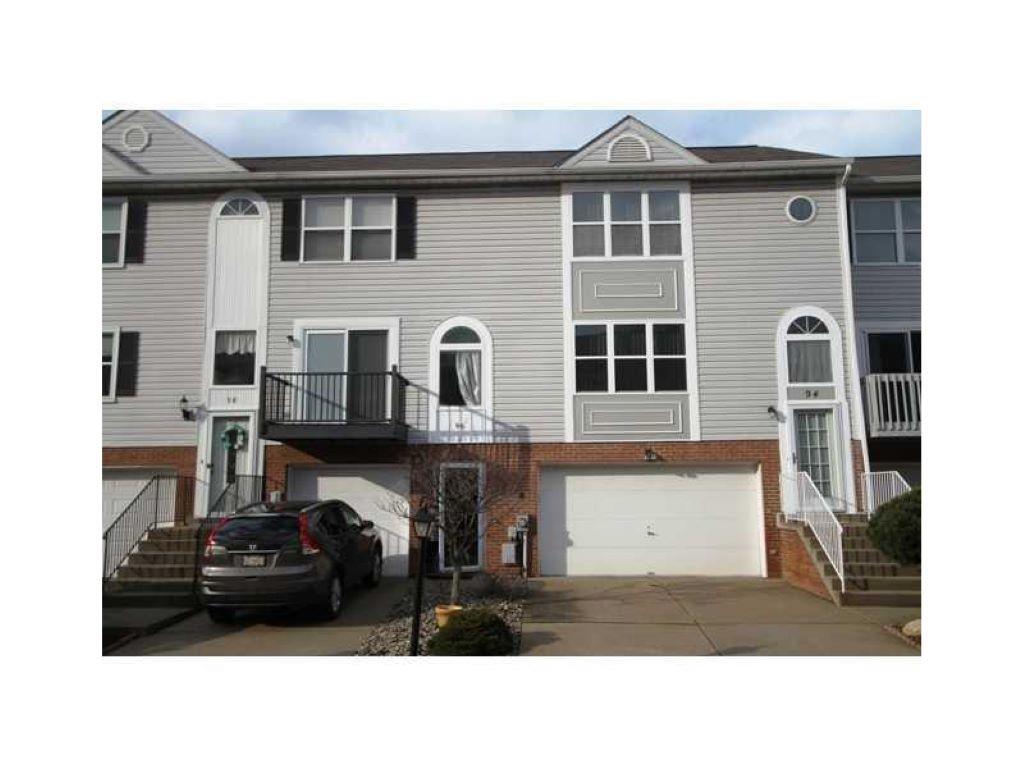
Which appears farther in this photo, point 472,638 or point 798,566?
point 798,566

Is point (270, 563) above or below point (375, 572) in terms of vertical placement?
above

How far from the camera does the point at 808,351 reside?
14.0 m

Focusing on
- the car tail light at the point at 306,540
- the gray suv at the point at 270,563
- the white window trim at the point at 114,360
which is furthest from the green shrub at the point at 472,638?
the white window trim at the point at 114,360

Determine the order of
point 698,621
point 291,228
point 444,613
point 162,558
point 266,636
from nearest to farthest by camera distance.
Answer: point 444,613 < point 266,636 < point 698,621 < point 162,558 < point 291,228

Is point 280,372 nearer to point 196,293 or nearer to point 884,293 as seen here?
Answer: point 196,293

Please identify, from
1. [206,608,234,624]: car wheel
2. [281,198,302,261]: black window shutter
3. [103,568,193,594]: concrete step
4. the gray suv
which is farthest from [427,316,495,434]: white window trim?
[206,608,234,624]: car wheel

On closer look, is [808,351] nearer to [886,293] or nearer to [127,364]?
[886,293]

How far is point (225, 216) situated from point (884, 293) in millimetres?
13095

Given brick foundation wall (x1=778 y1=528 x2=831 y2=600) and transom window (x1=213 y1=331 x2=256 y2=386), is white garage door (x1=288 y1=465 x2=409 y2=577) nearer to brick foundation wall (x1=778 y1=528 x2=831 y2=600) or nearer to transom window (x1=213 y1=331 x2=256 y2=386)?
transom window (x1=213 y1=331 x2=256 y2=386)

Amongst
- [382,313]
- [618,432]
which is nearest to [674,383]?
[618,432]

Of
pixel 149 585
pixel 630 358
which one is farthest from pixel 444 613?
pixel 630 358

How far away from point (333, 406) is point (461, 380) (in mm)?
2390

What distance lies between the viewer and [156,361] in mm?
14273

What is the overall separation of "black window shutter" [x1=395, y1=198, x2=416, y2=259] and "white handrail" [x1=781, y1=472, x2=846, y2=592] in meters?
8.15
